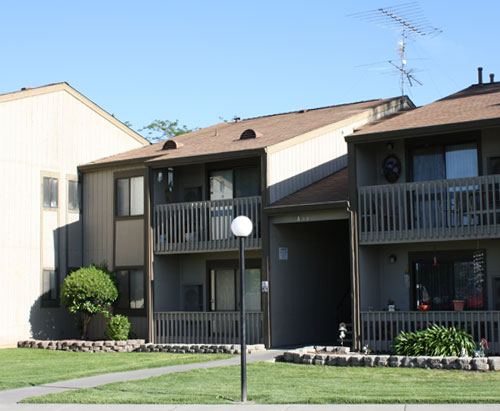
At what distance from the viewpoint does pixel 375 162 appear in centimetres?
2094

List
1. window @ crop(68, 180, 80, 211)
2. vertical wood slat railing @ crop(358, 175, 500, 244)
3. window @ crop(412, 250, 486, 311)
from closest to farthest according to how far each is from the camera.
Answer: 1. vertical wood slat railing @ crop(358, 175, 500, 244)
2. window @ crop(412, 250, 486, 311)
3. window @ crop(68, 180, 80, 211)

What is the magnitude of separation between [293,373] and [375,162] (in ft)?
23.4

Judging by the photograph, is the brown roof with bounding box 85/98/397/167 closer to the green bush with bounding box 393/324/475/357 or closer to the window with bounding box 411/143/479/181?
the window with bounding box 411/143/479/181

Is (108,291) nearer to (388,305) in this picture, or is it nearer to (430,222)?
(388,305)

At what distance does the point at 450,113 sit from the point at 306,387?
8.98 metres

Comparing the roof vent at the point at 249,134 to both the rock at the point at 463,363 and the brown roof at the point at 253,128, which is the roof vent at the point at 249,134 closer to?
the brown roof at the point at 253,128

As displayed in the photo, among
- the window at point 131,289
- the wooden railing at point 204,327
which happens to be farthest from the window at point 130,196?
the wooden railing at point 204,327

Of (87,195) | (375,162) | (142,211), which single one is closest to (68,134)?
(87,195)

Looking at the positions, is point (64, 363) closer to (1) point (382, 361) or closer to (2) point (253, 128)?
(1) point (382, 361)

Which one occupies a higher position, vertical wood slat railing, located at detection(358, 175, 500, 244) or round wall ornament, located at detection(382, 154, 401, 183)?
round wall ornament, located at detection(382, 154, 401, 183)

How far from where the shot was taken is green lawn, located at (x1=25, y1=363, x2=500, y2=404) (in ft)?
40.1

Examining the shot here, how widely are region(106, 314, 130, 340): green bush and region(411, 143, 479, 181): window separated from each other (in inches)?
348

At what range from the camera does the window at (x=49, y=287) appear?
24.3m

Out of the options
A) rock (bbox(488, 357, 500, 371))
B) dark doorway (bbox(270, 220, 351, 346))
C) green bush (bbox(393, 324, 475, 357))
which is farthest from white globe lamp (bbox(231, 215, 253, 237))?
dark doorway (bbox(270, 220, 351, 346))
